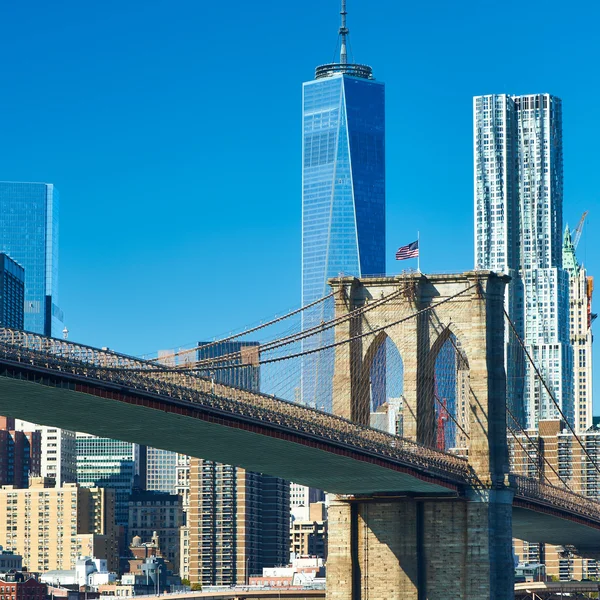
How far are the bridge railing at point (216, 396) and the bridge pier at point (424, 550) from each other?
219 centimetres

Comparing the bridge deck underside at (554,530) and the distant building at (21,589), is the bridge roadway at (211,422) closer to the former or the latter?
the bridge deck underside at (554,530)

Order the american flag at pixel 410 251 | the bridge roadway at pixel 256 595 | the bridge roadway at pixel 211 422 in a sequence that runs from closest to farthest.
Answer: the bridge roadway at pixel 211 422
the american flag at pixel 410 251
the bridge roadway at pixel 256 595

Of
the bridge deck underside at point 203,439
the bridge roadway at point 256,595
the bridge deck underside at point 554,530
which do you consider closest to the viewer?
the bridge deck underside at point 203,439

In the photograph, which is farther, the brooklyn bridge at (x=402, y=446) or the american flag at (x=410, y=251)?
the american flag at (x=410, y=251)

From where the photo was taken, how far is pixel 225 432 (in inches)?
3406

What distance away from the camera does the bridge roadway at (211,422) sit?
2987 inches

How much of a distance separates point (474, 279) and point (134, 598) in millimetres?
73908

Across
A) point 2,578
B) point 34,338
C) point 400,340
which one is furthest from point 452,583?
point 2,578

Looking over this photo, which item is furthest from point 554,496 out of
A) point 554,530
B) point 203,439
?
point 203,439

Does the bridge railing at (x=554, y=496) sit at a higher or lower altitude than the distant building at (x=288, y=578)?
higher

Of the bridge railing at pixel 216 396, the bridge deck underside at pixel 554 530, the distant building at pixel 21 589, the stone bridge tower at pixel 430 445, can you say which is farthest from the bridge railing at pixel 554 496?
the distant building at pixel 21 589

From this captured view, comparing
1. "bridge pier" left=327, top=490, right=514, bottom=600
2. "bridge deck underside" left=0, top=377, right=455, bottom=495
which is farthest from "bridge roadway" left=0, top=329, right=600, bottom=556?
"bridge pier" left=327, top=490, right=514, bottom=600

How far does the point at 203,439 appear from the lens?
292 ft

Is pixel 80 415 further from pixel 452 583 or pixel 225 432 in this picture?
pixel 452 583
